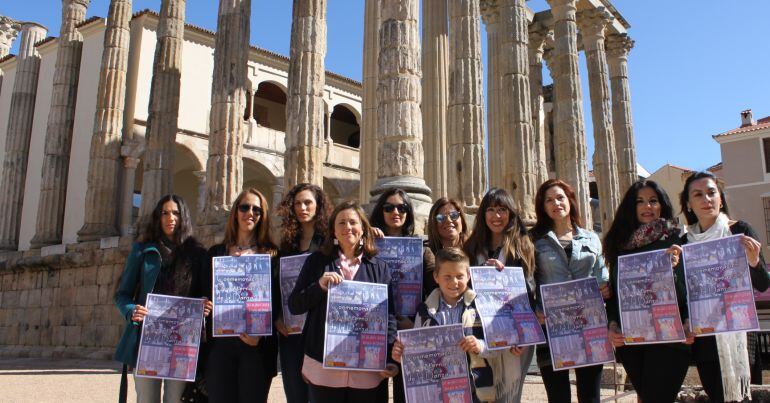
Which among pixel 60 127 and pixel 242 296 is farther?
pixel 60 127

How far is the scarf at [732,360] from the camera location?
393cm

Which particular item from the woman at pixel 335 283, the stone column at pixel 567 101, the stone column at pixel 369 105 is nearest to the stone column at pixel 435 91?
the stone column at pixel 369 105

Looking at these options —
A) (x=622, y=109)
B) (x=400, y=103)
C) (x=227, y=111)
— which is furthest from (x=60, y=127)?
(x=622, y=109)

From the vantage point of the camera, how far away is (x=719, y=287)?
3.80 metres

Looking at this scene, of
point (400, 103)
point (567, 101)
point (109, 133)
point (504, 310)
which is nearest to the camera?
point (504, 310)

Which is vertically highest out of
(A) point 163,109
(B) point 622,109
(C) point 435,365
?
(B) point 622,109

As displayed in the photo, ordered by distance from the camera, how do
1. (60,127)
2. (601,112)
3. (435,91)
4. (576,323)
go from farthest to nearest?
(60,127) → (601,112) → (435,91) → (576,323)

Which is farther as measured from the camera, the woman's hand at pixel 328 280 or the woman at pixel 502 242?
the woman at pixel 502 242

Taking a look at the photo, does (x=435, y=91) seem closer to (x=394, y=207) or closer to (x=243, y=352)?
(x=394, y=207)

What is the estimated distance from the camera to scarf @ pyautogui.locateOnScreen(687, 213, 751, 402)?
155 inches

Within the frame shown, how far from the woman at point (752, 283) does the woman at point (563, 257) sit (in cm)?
63

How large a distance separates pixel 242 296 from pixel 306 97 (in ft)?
38.7

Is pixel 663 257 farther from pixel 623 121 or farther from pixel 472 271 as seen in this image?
pixel 623 121

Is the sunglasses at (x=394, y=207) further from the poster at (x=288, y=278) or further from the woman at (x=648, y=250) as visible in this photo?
the woman at (x=648, y=250)
